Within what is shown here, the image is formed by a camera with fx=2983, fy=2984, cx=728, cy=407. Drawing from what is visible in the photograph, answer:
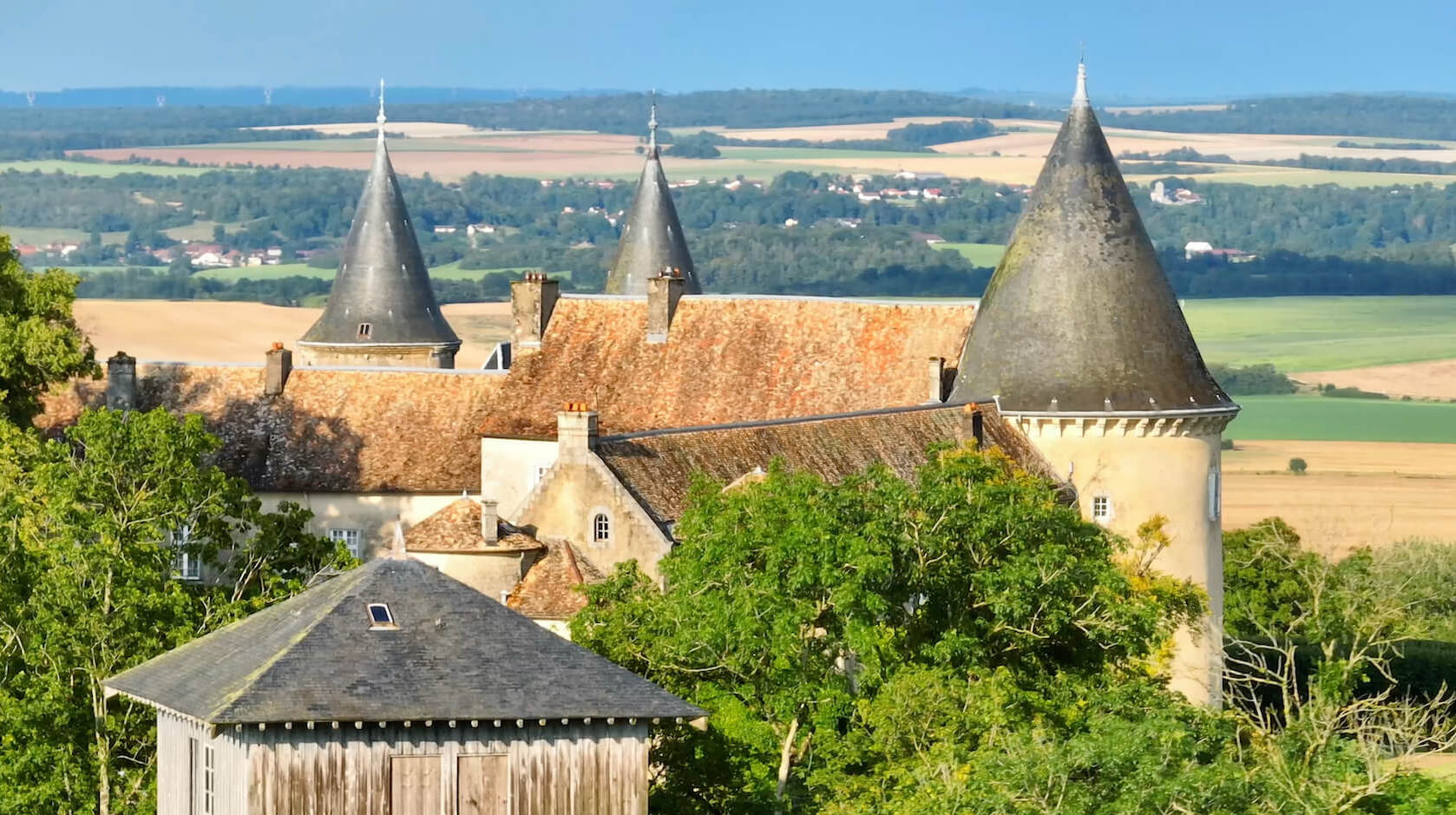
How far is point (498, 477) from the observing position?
5506 cm

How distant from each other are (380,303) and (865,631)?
110ft

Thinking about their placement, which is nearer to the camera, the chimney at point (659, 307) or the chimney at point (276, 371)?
the chimney at point (659, 307)

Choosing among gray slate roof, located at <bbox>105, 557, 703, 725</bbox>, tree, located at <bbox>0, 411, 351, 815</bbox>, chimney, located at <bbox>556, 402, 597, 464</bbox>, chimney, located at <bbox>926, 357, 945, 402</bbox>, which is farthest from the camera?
chimney, located at <bbox>926, 357, 945, 402</bbox>

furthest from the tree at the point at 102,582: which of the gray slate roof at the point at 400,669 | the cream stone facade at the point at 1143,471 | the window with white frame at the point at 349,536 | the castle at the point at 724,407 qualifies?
the cream stone facade at the point at 1143,471

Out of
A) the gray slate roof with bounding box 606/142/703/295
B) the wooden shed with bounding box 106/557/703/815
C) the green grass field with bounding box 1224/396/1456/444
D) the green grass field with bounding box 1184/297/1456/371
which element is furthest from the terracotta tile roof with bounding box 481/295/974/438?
the green grass field with bounding box 1184/297/1456/371

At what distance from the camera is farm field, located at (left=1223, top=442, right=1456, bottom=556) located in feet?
293

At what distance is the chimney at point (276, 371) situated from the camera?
193 feet

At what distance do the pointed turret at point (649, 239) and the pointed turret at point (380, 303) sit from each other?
4331 millimetres

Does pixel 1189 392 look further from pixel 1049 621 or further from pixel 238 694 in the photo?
pixel 238 694

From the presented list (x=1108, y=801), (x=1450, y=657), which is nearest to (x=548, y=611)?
(x=1108, y=801)

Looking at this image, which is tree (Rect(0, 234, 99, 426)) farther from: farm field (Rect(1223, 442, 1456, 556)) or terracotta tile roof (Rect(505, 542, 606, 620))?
farm field (Rect(1223, 442, 1456, 556))

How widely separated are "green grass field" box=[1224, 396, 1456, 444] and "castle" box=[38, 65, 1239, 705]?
59.8m

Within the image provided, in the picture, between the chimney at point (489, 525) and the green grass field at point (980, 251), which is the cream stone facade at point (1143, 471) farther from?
the green grass field at point (980, 251)

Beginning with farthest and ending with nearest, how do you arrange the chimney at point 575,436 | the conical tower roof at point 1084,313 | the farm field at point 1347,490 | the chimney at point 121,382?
the farm field at point 1347,490, the chimney at point 121,382, the conical tower roof at point 1084,313, the chimney at point 575,436
